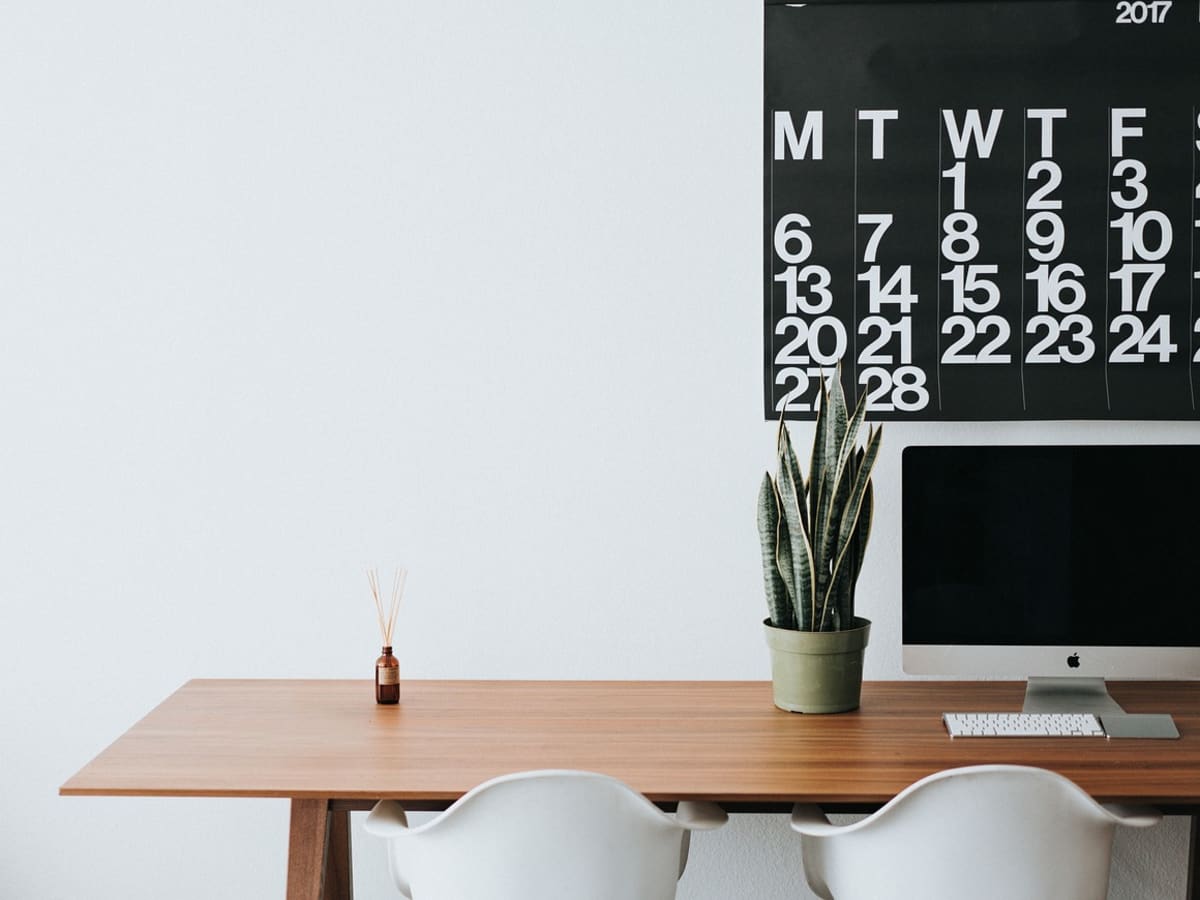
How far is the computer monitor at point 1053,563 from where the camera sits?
85.0 inches

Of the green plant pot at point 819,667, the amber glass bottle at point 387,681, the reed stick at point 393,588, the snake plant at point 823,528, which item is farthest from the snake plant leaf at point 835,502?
the reed stick at point 393,588

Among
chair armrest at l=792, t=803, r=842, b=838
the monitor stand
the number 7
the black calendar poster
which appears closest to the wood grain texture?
chair armrest at l=792, t=803, r=842, b=838

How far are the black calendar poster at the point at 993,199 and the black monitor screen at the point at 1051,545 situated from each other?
12.6 inches

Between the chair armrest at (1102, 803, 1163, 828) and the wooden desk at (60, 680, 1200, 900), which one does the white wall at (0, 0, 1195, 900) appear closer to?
the wooden desk at (60, 680, 1200, 900)

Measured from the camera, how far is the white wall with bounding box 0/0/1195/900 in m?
2.53

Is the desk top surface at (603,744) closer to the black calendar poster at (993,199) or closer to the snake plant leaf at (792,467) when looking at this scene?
the snake plant leaf at (792,467)

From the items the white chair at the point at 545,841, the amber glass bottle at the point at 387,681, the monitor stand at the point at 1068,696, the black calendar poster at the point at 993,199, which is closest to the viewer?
the white chair at the point at 545,841

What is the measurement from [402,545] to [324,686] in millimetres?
337

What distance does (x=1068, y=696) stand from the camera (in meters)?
2.22

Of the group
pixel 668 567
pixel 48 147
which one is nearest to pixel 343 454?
pixel 668 567

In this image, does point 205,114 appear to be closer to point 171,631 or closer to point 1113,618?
point 171,631

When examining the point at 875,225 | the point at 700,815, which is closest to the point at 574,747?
the point at 700,815

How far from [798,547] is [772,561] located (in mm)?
62

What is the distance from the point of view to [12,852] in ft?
8.81
